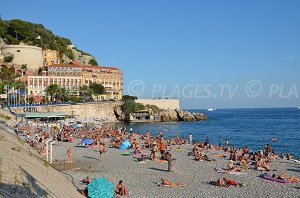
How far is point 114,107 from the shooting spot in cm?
8419

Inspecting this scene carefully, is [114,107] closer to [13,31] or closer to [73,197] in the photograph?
[13,31]

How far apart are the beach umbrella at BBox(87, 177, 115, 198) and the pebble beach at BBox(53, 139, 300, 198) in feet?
5.59

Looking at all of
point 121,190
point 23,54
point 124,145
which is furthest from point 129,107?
point 121,190

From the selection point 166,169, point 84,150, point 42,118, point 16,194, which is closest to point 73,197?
point 16,194

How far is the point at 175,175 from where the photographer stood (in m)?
18.0

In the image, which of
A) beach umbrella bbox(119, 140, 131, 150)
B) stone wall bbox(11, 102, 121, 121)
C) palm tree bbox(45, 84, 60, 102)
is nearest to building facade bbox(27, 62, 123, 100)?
palm tree bbox(45, 84, 60, 102)

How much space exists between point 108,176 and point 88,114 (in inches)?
2313

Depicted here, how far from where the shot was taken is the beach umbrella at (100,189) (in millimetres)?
12560

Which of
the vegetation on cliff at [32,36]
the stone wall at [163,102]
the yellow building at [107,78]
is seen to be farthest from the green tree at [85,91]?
the vegetation on cliff at [32,36]

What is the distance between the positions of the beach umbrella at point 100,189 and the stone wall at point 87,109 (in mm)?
51726

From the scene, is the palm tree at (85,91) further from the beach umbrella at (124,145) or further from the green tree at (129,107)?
the beach umbrella at (124,145)

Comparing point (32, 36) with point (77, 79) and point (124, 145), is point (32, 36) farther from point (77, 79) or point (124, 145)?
point (124, 145)

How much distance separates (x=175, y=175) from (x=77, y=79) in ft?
252

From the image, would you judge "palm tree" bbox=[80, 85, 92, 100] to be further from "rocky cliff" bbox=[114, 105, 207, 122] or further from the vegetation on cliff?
the vegetation on cliff
